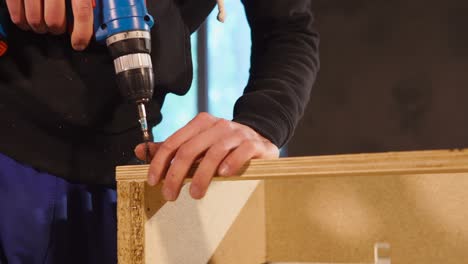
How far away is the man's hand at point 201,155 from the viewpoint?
0.56m

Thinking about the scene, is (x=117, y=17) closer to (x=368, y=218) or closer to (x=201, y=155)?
(x=201, y=155)

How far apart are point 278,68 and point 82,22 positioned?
0.35 meters

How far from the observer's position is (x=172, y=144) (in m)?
0.59

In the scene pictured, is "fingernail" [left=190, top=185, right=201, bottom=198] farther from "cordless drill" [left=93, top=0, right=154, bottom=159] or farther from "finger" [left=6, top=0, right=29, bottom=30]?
"finger" [left=6, top=0, right=29, bottom=30]

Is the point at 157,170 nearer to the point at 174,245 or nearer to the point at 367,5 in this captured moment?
the point at 174,245

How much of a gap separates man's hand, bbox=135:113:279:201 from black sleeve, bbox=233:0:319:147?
10 cm

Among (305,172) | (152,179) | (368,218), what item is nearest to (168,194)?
(152,179)

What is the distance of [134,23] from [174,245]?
26 centimetres

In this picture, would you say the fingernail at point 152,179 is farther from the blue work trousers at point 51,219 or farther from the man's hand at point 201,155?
the blue work trousers at point 51,219

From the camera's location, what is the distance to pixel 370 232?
807mm

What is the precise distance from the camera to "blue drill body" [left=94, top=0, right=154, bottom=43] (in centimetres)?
65

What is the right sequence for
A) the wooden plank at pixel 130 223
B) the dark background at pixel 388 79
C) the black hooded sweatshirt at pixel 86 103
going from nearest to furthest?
the wooden plank at pixel 130 223 < the black hooded sweatshirt at pixel 86 103 < the dark background at pixel 388 79

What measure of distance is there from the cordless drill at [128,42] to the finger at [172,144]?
60mm

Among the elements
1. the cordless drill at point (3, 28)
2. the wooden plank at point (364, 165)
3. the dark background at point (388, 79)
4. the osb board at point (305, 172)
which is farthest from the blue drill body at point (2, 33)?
the dark background at point (388, 79)
